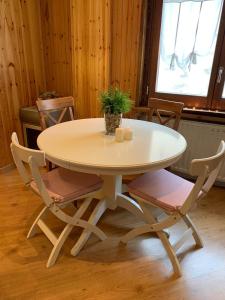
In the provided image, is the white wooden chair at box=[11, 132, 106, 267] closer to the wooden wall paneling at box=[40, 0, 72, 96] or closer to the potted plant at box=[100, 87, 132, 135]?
the potted plant at box=[100, 87, 132, 135]

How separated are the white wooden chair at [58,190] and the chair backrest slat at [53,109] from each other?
0.59 meters

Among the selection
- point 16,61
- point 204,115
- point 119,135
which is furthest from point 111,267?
point 16,61

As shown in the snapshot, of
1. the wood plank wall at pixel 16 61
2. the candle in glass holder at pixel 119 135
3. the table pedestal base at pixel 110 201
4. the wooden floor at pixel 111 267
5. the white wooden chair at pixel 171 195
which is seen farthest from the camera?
the wood plank wall at pixel 16 61

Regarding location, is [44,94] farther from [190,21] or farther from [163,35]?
[190,21]

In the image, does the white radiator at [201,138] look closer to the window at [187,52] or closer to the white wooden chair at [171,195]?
the window at [187,52]

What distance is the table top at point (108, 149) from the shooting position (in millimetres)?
1375

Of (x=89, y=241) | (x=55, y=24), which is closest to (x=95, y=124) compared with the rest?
(x=89, y=241)

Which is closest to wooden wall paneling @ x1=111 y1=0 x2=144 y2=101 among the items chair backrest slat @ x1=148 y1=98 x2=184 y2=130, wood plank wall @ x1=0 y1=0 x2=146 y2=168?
wood plank wall @ x1=0 y1=0 x2=146 y2=168

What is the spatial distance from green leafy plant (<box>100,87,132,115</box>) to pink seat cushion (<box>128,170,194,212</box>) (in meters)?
0.54

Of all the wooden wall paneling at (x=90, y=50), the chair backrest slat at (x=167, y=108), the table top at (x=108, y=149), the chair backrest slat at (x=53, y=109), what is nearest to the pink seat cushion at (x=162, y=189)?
the table top at (x=108, y=149)

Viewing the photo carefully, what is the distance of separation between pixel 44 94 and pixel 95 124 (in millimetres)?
1318

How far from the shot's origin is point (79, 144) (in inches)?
64.8

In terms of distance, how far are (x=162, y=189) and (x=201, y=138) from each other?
1.08 metres

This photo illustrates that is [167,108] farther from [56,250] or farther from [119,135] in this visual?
[56,250]
